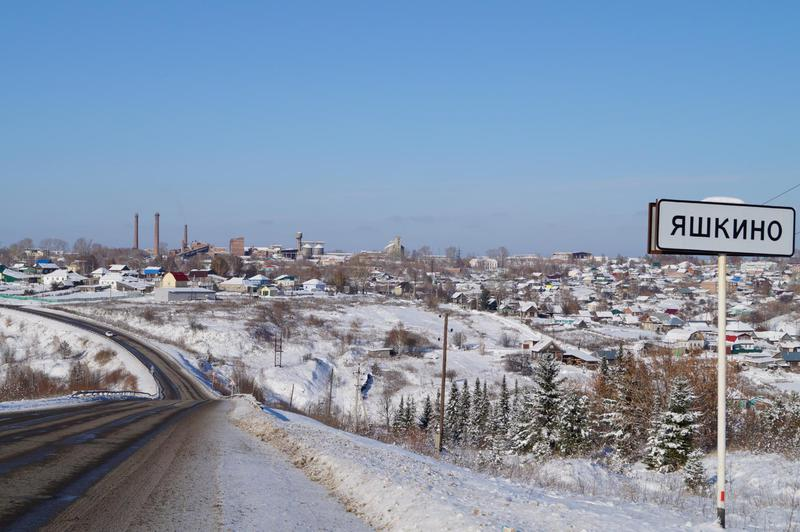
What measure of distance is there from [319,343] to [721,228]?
269 feet

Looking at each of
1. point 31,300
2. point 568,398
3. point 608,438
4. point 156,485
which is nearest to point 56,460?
point 156,485

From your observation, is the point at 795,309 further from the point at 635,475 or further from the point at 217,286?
the point at 635,475

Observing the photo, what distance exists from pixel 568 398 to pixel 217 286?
122218 mm

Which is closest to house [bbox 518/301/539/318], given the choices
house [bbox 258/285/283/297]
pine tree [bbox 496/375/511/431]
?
house [bbox 258/285/283/297]

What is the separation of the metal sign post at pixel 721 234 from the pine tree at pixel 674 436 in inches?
481

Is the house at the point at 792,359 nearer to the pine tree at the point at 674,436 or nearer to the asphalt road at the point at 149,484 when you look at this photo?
the pine tree at the point at 674,436

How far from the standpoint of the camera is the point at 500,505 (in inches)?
315

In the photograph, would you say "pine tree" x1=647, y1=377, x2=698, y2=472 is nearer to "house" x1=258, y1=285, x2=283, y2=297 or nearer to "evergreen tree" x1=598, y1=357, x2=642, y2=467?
"evergreen tree" x1=598, y1=357, x2=642, y2=467

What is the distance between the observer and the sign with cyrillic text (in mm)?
7211

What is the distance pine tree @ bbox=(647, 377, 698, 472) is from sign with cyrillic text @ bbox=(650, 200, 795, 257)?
12422 millimetres

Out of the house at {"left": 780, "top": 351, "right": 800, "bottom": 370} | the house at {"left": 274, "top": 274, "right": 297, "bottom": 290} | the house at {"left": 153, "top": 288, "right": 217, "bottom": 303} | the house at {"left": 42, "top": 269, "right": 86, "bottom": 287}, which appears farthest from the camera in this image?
the house at {"left": 274, "top": 274, "right": 297, "bottom": 290}

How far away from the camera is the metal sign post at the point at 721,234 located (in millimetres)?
7188

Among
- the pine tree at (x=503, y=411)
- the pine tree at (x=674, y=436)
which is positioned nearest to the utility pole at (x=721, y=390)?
the pine tree at (x=674, y=436)

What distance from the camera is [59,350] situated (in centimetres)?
6744
